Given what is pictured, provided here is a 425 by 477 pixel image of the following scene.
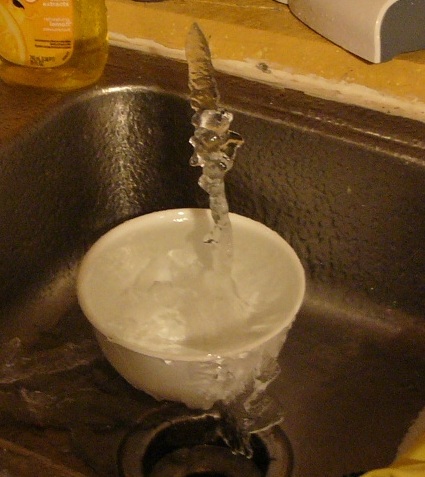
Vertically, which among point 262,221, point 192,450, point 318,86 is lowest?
point 192,450

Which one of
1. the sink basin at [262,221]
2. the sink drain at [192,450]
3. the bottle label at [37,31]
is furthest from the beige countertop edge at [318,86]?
the sink drain at [192,450]

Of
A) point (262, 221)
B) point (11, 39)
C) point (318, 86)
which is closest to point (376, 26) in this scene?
point (318, 86)

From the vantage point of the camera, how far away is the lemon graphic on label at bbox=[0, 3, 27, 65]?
70 cm

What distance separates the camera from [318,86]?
706 mm

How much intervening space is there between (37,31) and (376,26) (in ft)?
1.05

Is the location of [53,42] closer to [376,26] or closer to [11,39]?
[11,39]

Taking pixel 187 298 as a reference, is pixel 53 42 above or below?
above

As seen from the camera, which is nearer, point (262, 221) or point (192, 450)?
point (192, 450)

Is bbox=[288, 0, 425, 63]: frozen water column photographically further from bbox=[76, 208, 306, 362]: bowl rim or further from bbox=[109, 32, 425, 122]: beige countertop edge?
bbox=[76, 208, 306, 362]: bowl rim

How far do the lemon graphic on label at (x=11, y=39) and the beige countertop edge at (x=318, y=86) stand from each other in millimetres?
141

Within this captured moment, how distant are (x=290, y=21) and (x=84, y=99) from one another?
223 millimetres

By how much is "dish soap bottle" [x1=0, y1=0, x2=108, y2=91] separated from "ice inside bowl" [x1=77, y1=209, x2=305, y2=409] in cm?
18

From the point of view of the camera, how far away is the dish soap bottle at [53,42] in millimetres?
693

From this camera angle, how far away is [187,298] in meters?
0.68
